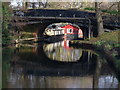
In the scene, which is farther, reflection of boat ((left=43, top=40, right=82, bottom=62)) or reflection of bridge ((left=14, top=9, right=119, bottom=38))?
reflection of bridge ((left=14, top=9, right=119, bottom=38))

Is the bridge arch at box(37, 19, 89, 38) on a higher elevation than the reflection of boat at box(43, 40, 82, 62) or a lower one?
higher

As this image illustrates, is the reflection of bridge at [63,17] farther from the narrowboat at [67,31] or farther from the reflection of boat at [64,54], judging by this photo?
the narrowboat at [67,31]

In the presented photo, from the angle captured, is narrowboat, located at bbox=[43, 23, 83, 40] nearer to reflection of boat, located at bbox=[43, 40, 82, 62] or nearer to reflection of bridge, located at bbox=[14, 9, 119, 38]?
reflection of bridge, located at bbox=[14, 9, 119, 38]

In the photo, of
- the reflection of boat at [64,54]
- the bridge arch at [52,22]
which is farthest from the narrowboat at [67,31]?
the reflection of boat at [64,54]

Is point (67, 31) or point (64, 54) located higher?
→ point (67, 31)

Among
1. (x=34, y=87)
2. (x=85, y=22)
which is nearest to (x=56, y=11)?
(x=85, y=22)

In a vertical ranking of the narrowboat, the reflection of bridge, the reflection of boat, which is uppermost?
the reflection of bridge

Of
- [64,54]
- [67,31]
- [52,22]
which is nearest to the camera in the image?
[64,54]

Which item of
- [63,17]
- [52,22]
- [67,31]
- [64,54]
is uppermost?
[63,17]

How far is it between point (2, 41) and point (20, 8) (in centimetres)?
1140

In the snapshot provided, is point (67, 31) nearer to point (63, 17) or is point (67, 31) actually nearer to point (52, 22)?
point (52, 22)

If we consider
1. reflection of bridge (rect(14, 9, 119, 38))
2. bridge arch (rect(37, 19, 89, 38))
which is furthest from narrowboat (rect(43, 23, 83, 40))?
reflection of bridge (rect(14, 9, 119, 38))

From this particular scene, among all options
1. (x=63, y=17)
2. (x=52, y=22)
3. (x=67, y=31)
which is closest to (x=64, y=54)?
(x=63, y=17)

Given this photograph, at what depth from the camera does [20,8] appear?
35.2 metres
